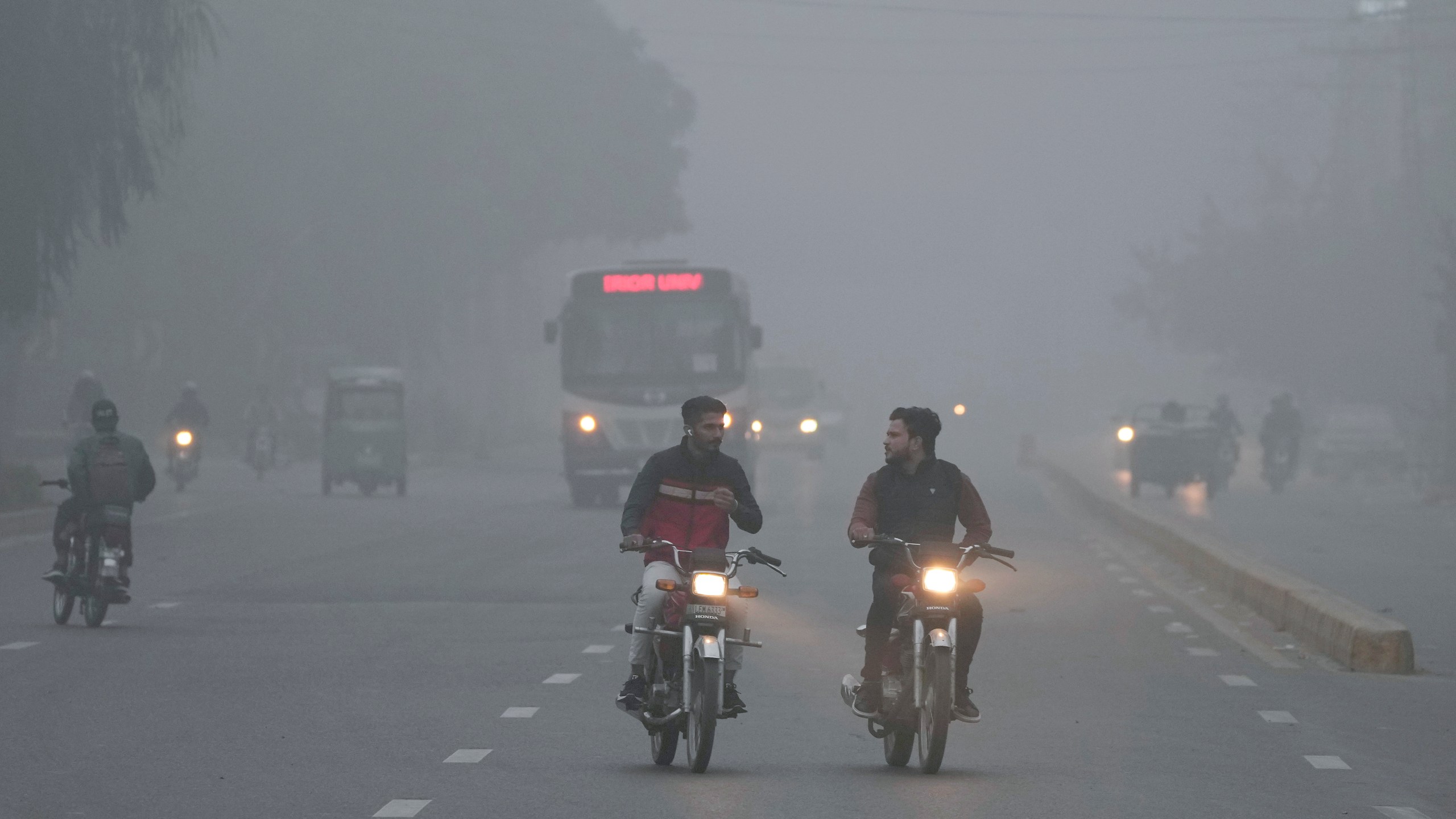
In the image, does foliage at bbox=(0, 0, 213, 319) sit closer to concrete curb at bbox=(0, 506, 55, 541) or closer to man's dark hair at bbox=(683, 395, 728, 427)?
concrete curb at bbox=(0, 506, 55, 541)

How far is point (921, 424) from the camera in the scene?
9539 millimetres

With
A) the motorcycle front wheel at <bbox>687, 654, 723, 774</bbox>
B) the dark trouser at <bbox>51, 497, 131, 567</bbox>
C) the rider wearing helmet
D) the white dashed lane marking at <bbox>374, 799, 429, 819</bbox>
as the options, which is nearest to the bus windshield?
the rider wearing helmet

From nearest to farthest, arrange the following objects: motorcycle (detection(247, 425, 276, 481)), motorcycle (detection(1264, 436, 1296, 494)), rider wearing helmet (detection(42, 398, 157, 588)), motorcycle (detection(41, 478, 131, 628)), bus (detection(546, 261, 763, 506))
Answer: motorcycle (detection(41, 478, 131, 628))
rider wearing helmet (detection(42, 398, 157, 588))
bus (detection(546, 261, 763, 506))
motorcycle (detection(247, 425, 276, 481))
motorcycle (detection(1264, 436, 1296, 494))

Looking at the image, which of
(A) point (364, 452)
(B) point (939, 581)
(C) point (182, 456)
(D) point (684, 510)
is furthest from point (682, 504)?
(C) point (182, 456)

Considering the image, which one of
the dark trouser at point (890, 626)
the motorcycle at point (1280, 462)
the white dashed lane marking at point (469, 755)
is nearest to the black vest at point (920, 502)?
the dark trouser at point (890, 626)

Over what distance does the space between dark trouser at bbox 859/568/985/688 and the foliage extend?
17.7 meters

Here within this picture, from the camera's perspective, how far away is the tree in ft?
81.7

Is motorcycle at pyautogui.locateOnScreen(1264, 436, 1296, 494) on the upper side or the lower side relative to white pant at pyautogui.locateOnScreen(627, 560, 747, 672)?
upper

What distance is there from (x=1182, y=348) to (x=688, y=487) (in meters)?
70.8

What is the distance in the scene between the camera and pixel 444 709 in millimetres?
11312

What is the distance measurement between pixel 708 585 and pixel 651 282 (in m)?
23.1

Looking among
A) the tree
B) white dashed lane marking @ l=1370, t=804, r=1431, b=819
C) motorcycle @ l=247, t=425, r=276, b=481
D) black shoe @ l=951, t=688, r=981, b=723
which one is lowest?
white dashed lane marking @ l=1370, t=804, r=1431, b=819

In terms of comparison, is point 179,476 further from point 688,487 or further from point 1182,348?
point 1182,348

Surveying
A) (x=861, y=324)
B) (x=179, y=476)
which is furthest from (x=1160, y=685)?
(x=861, y=324)
